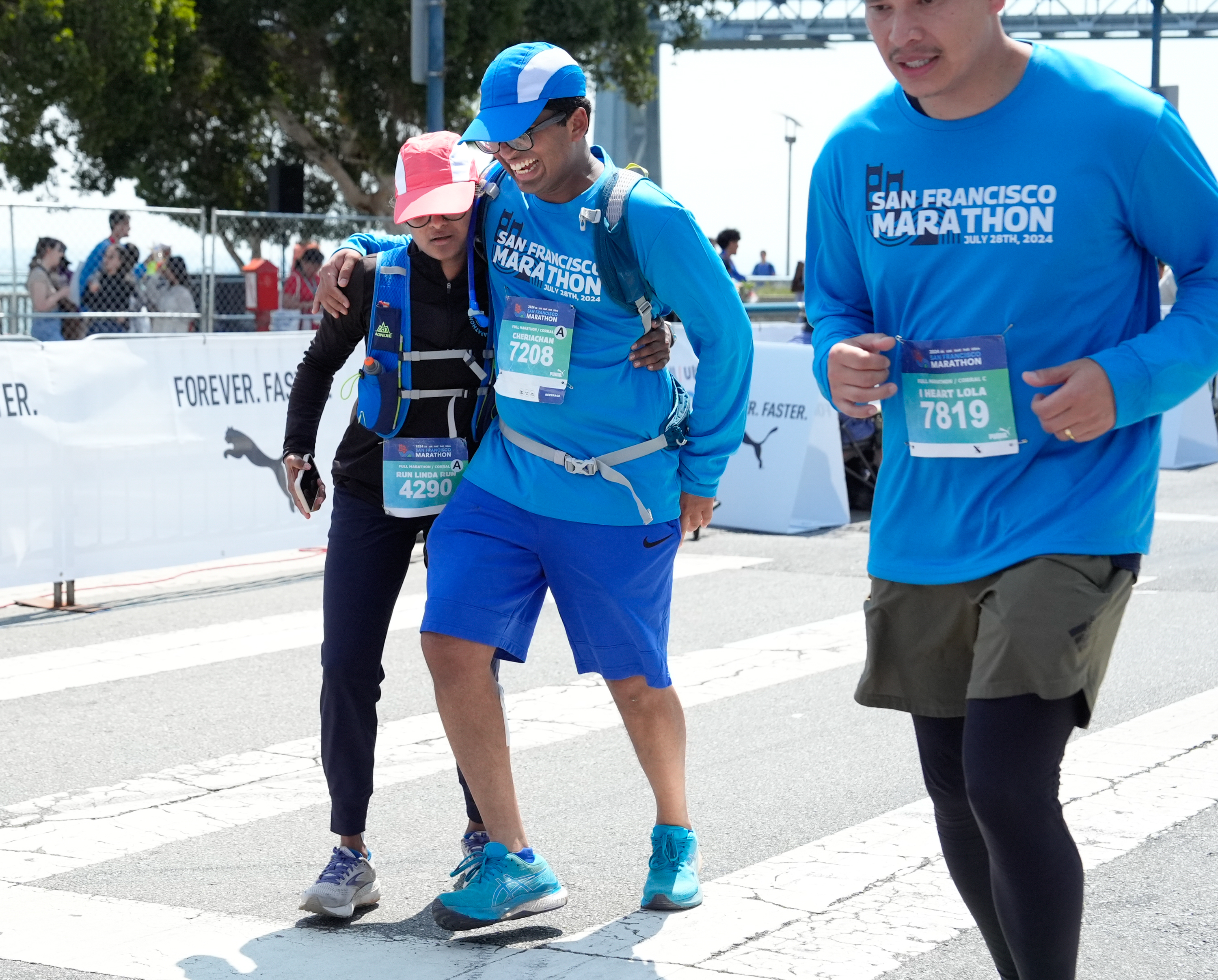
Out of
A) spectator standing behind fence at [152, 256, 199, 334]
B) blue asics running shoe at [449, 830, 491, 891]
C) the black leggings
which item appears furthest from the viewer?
spectator standing behind fence at [152, 256, 199, 334]

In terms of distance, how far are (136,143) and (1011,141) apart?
27608mm

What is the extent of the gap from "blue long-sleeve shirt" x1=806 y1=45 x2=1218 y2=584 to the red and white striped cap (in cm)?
126

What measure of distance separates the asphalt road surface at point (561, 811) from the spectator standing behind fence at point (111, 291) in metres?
7.51

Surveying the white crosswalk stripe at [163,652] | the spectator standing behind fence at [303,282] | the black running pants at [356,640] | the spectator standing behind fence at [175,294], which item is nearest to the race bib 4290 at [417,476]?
the black running pants at [356,640]

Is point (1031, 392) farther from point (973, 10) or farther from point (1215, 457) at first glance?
point (1215, 457)

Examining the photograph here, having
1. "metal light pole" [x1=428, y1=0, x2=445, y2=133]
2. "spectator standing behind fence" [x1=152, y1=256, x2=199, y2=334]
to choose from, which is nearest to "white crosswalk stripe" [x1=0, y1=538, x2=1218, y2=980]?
"metal light pole" [x1=428, y1=0, x2=445, y2=133]

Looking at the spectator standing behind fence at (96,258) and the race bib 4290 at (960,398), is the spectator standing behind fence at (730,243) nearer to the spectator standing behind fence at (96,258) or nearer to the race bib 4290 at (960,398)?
the spectator standing behind fence at (96,258)

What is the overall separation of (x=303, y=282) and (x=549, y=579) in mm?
14155

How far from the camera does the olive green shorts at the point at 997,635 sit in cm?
266

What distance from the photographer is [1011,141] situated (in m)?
2.76

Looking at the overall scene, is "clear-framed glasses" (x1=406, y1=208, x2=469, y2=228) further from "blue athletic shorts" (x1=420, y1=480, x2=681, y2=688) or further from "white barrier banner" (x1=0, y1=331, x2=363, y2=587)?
"white barrier banner" (x1=0, y1=331, x2=363, y2=587)

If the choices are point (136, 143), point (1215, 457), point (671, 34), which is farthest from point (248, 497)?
point (671, 34)

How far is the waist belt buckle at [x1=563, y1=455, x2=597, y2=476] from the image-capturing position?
3854 mm

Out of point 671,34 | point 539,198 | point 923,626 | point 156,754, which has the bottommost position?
point 156,754
